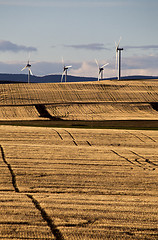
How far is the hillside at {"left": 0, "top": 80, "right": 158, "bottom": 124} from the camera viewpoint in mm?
78188

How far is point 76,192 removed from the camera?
832 inches

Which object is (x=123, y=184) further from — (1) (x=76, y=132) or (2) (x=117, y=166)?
(1) (x=76, y=132)

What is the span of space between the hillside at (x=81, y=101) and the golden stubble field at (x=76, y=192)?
35503mm

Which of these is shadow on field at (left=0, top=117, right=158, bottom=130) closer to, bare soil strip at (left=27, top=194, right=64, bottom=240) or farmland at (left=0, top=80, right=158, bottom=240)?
farmland at (left=0, top=80, right=158, bottom=240)

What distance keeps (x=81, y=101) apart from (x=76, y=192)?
68.8m

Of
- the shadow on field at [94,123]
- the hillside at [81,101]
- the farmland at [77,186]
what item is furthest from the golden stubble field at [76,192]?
the hillside at [81,101]

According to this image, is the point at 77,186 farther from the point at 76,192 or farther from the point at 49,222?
the point at 49,222

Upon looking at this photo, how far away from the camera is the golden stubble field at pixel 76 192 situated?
1396 centimetres

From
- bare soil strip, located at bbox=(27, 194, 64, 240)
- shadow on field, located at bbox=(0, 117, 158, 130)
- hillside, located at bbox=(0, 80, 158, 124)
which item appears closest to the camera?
bare soil strip, located at bbox=(27, 194, 64, 240)

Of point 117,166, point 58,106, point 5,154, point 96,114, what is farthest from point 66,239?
point 58,106

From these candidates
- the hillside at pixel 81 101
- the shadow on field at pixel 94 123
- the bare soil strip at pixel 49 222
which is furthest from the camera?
the hillside at pixel 81 101

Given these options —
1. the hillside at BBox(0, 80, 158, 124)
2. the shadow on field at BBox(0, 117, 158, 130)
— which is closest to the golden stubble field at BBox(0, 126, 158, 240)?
the shadow on field at BBox(0, 117, 158, 130)

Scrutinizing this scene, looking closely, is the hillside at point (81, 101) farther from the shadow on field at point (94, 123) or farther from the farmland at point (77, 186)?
the farmland at point (77, 186)

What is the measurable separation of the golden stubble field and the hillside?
Answer: 3550cm
